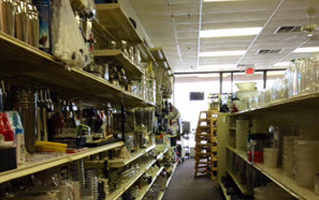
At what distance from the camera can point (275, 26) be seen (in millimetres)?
5742

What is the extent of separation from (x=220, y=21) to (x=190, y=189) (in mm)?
3650

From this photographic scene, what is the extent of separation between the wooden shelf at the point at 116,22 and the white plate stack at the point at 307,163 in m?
1.78

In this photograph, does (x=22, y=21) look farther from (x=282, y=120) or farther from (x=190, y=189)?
(x=190, y=189)

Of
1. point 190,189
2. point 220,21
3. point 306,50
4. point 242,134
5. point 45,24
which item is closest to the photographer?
point 45,24

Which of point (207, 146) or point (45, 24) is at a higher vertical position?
point (45, 24)

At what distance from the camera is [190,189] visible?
5723 mm

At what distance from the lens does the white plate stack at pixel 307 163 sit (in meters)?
1.73

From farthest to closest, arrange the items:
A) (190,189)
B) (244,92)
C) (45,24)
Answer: (190,189) → (244,92) → (45,24)

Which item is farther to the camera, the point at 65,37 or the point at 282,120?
the point at 282,120

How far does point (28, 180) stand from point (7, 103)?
0.48 meters

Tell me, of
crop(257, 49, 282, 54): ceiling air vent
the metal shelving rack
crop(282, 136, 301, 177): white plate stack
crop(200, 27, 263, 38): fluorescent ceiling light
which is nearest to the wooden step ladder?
the metal shelving rack

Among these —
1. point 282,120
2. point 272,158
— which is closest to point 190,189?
point 282,120

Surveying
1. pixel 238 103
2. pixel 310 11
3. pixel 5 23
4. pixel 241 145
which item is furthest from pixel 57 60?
pixel 310 11

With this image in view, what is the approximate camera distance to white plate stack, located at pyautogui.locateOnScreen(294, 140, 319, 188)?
173 centimetres
